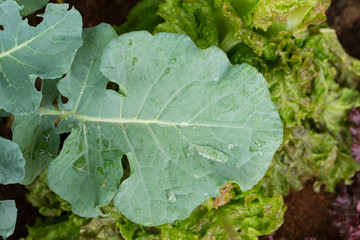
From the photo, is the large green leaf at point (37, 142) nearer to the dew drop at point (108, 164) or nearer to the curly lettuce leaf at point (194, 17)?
the dew drop at point (108, 164)

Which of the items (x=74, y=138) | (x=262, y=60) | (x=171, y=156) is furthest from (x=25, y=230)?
(x=262, y=60)

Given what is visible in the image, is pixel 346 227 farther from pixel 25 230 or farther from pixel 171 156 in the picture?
pixel 25 230

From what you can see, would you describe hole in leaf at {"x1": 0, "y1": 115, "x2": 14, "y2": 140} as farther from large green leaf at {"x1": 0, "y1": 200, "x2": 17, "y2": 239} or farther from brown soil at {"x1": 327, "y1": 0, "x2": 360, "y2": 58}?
brown soil at {"x1": 327, "y1": 0, "x2": 360, "y2": 58}

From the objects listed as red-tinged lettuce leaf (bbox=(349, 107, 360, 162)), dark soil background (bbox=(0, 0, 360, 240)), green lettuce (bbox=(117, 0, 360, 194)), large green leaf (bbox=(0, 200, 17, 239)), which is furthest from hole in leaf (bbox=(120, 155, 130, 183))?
red-tinged lettuce leaf (bbox=(349, 107, 360, 162))

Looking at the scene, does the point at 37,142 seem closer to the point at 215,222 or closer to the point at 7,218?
the point at 7,218

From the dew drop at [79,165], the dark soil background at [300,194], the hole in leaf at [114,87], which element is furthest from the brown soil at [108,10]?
the dew drop at [79,165]

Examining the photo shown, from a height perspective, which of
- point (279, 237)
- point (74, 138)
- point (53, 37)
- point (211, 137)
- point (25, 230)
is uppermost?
point (53, 37)

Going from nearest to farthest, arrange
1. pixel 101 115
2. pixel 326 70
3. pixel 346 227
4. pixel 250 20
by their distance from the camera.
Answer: pixel 101 115
pixel 250 20
pixel 326 70
pixel 346 227
